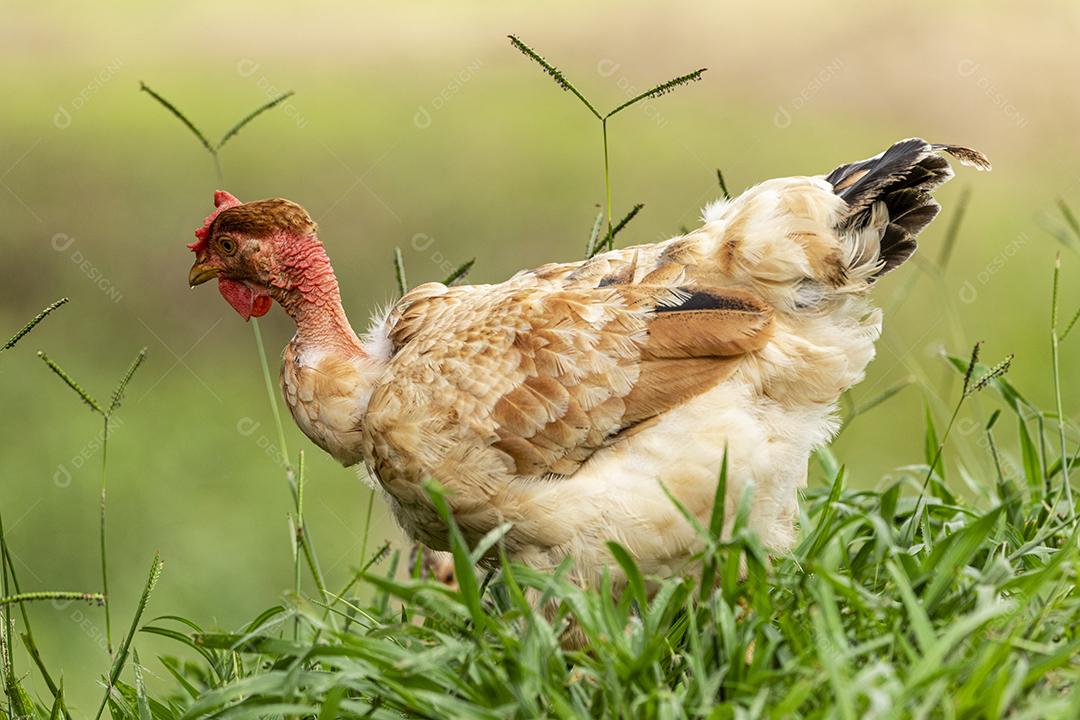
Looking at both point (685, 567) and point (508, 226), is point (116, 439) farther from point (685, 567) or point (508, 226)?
point (685, 567)

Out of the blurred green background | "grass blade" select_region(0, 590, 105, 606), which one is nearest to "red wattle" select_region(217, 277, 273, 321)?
"grass blade" select_region(0, 590, 105, 606)

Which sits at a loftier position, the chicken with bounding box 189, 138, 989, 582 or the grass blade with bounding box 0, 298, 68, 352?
the grass blade with bounding box 0, 298, 68, 352

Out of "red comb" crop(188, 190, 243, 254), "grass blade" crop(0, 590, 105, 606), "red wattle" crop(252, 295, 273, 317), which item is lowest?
"grass blade" crop(0, 590, 105, 606)

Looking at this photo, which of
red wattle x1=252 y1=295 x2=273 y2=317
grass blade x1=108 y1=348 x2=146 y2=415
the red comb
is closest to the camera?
grass blade x1=108 y1=348 x2=146 y2=415

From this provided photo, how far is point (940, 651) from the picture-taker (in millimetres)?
2051

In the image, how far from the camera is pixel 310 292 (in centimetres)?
348

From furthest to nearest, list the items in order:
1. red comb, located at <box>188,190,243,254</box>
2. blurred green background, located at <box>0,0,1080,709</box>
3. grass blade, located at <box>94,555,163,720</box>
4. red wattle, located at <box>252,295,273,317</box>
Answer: blurred green background, located at <box>0,0,1080,709</box>, red wattle, located at <box>252,295,273,317</box>, red comb, located at <box>188,190,243,254</box>, grass blade, located at <box>94,555,163,720</box>

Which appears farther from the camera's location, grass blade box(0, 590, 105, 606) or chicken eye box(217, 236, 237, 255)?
chicken eye box(217, 236, 237, 255)

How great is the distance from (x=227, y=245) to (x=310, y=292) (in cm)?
28

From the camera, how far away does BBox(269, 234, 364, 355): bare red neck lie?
135 inches

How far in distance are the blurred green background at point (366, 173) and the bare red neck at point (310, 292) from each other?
2953 mm

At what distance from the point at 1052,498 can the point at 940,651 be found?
5.34 ft

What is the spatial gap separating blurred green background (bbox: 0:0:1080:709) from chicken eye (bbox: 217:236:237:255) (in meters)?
3.02

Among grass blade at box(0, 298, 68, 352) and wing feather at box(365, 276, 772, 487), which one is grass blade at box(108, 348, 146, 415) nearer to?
grass blade at box(0, 298, 68, 352)
